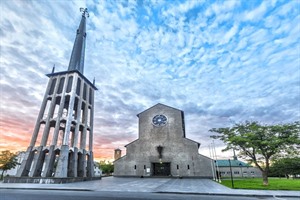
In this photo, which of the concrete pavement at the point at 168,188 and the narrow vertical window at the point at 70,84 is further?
the narrow vertical window at the point at 70,84

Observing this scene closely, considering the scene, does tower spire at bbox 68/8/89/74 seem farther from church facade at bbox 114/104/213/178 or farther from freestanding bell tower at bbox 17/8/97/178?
church facade at bbox 114/104/213/178

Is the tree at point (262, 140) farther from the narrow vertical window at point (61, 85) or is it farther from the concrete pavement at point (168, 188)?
the narrow vertical window at point (61, 85)

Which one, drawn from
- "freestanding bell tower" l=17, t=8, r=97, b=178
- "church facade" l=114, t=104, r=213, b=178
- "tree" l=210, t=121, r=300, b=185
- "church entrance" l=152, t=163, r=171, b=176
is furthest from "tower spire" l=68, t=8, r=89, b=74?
"tree" l=210, t=121, r=300, b=185

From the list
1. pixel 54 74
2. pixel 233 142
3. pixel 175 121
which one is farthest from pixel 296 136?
pixel 54 74

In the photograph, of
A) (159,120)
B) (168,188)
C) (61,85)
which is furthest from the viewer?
(159,120)

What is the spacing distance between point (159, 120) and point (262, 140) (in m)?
23.6

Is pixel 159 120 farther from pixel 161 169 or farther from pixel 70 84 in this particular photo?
pixel 70 84

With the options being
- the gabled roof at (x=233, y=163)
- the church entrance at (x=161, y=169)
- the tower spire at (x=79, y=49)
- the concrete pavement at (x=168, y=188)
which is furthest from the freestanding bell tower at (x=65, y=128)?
the gabled roof at (x=233, y=163)

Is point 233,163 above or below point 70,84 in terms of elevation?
below

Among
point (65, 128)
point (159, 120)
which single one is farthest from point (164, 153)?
point (65, 128)

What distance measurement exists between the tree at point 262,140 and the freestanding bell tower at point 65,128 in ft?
75.4

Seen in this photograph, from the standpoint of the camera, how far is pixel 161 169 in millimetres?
36969

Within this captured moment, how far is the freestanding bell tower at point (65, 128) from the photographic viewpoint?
25.6 meters

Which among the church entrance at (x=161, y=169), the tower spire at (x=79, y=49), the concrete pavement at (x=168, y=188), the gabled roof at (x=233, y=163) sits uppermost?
the tower spire at (x=79, y=49)
